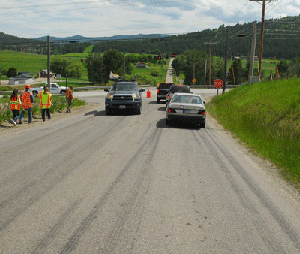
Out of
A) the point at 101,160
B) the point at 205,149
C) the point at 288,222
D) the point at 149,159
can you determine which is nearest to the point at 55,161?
the point at 101,160

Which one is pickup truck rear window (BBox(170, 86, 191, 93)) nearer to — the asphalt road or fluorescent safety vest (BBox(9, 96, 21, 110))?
fluorescent safety vest (BBox(9, 96, 21, 110))

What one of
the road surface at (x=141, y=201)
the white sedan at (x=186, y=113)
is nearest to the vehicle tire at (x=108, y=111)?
the white sedan at (x=186, y=113)

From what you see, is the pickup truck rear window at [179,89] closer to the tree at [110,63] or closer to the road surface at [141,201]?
the road surface at [141,201]

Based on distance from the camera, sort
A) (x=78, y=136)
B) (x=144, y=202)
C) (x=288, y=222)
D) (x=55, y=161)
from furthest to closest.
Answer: (x=78, y=136) < (x=55, y=161) < (x=144, y=202) < (x=288, y=222)

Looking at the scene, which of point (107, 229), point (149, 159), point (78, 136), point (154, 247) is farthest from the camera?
point (78, 136)

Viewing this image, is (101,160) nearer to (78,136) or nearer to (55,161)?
(55,161)

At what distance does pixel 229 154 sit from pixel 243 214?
190 inches

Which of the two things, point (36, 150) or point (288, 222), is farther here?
point (36, 150)

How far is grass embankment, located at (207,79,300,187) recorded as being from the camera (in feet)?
27.8

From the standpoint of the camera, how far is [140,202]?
5156 millimetres

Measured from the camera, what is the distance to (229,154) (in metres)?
9.52

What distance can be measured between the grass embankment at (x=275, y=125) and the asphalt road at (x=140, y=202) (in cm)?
56

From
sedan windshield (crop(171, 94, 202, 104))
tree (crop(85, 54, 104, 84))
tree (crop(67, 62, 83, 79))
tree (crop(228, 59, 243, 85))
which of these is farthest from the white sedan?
tree (crop(67, 62, 83, 79))

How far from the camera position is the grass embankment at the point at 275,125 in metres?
8.48
